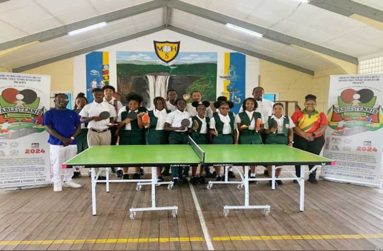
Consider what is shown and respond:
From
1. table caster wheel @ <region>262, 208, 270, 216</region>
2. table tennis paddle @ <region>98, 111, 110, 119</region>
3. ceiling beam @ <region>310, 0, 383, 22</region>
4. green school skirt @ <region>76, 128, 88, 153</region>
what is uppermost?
ceiling beam @ <region>310, 0, 383, 22</region>

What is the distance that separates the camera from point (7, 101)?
18.8 feet

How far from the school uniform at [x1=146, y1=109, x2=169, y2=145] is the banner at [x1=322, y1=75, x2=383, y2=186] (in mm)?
3070

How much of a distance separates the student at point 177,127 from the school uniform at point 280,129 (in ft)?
4.76

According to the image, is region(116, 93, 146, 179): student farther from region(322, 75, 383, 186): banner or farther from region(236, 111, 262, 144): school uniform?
region(322, 75, 383, 186): banner

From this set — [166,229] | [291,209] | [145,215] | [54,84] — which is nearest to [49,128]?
[145,215]

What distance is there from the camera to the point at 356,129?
624cm

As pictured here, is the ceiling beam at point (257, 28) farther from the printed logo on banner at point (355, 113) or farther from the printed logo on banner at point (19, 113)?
the printed logo on banner at point (19, 113)

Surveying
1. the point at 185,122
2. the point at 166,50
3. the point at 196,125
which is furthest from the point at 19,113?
the point at 166,50

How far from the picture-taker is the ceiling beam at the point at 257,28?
9383 mm

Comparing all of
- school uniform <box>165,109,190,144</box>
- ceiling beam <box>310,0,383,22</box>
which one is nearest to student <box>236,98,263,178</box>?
school uniform <box>165,109,190,144</box>

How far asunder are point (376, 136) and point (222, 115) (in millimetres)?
2689

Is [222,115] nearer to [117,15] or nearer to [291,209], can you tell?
[291,209]

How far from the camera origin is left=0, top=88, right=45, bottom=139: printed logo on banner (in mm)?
5715

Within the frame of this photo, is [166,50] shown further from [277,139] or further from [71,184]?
[71,184]
